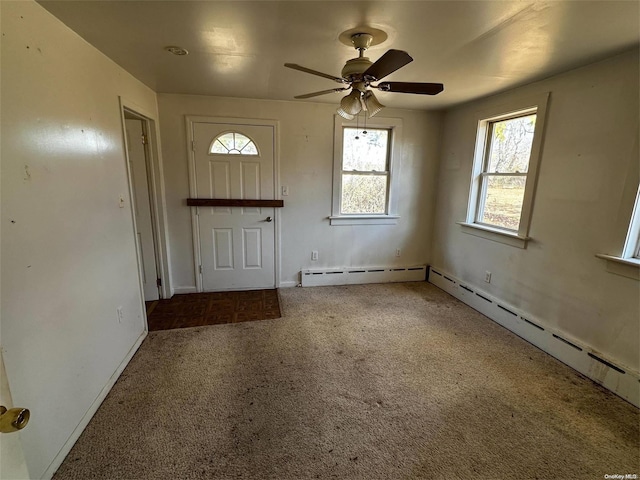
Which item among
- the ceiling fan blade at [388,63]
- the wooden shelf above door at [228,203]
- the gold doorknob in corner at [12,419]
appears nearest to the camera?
the gold doorknob in corner at [12,419]

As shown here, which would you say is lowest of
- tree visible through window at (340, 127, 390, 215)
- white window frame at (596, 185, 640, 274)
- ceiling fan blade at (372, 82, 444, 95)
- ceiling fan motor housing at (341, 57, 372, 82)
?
white window frame at (596, 185, 640, 274)

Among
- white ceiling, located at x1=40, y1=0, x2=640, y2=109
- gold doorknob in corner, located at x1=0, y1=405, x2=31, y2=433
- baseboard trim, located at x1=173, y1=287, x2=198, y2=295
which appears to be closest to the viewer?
gold doorknob in corner, located at x1=0, y1=405, x2=31, y2=433

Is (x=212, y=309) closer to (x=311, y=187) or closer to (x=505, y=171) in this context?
(x=311, y=187)

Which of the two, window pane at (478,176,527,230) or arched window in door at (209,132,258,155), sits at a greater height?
arched window in door at (209,132,258,155)

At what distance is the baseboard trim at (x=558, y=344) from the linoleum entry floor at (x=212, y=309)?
2186 millimetres

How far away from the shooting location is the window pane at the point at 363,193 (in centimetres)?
388

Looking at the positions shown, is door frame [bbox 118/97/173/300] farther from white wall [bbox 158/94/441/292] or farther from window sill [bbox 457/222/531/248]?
window sill [bbox 457/222/531/248]

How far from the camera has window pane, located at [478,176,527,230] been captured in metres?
2.91

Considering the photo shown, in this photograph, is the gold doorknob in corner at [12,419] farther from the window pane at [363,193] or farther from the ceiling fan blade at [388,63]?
the window pane at [363,193]

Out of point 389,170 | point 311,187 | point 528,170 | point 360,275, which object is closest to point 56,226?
point 311,187

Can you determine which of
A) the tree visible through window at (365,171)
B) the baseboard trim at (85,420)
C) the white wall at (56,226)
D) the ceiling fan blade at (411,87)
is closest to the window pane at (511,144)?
the tree visible through window at (365,171)

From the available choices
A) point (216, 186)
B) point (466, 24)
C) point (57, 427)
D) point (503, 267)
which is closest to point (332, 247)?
point (216, 186)

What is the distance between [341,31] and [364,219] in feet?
7.94

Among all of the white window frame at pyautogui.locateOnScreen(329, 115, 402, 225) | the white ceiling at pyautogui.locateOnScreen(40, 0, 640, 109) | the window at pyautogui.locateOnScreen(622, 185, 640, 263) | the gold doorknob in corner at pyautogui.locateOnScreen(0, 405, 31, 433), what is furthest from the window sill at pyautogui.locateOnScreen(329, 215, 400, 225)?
the gold doorknob in corner at pyautogui.locateOnScreen(0, 405, 31, 433)
